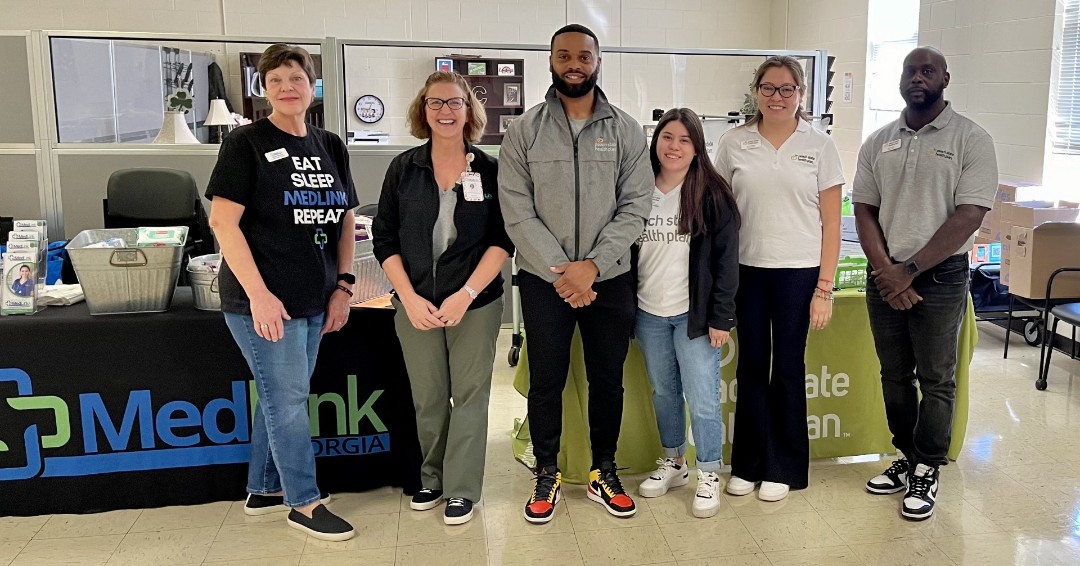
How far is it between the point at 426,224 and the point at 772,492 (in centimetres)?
149

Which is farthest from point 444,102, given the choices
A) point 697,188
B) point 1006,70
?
point 1006,70

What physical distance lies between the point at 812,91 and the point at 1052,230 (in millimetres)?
1421

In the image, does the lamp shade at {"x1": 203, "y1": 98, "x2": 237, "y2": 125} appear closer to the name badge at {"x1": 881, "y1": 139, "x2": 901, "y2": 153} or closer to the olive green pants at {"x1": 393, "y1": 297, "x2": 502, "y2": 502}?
the olive green pants at {"x1": 393, "y1": 297, "x2": 502, "y2": 502}

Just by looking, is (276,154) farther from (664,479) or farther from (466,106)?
(664,479)

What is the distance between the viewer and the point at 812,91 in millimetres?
4824

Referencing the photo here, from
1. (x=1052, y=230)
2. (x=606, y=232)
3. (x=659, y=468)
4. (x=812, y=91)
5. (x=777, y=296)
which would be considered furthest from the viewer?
(x=812, y=91)

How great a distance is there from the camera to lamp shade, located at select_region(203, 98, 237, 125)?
24.5ft

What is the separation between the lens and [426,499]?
2.88 meters

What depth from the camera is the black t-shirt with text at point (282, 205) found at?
2.39 meters

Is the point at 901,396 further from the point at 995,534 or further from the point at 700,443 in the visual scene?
the point at 700,443

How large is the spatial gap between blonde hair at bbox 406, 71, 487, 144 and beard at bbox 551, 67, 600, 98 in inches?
10.3

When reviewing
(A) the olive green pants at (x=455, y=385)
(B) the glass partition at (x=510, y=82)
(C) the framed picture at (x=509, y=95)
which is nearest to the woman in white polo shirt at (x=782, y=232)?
(A) the olive green pants at (x=455, y=385)

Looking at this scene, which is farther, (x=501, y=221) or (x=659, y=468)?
(x=659, y=468)

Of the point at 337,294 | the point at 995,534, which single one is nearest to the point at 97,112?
the point at 337,294
